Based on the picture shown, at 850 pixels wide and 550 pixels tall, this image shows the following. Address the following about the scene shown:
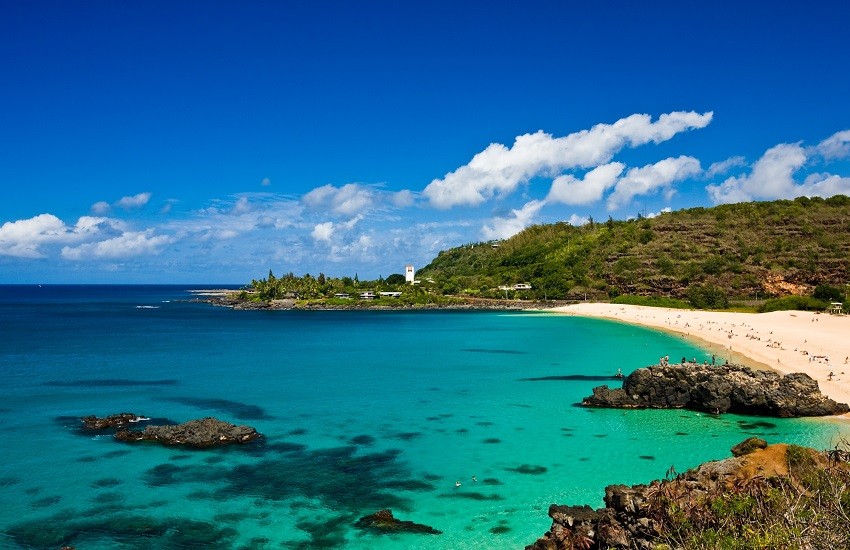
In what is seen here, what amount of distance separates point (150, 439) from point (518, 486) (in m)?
16.9

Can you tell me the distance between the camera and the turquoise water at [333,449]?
17.5 m

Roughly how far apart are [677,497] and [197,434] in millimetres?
20709

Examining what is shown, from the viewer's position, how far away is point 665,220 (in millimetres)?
147000

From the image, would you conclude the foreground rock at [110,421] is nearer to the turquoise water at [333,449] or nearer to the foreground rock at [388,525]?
the turquoise water at [333,449]

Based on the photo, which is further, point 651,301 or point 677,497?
point 651,301

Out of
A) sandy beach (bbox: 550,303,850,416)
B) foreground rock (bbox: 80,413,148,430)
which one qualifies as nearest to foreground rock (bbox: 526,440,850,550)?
sandy beach (bbox: 550,303,850,416)

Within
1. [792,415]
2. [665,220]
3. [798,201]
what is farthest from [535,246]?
[792,415]

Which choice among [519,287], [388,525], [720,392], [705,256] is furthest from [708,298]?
[388,525]

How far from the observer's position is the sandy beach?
1563 inches

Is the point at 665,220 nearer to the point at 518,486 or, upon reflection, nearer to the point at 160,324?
the point at 160,324

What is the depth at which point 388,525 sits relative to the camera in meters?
17.2

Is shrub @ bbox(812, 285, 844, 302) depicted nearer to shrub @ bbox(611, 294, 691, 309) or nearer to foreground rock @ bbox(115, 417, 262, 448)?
shrub @ bbox(611, 294, 691, 309)

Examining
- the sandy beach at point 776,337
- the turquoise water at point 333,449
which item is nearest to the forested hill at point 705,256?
the sandy beach at point 776,337

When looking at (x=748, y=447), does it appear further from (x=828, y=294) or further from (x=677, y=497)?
(x=828, y=294)
